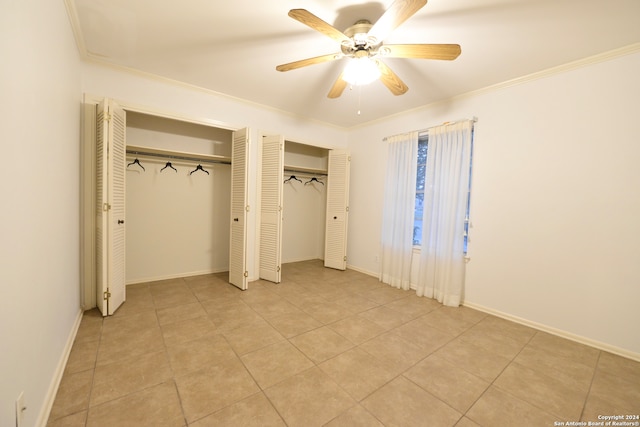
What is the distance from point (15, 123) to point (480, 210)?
A: 392 centimetres

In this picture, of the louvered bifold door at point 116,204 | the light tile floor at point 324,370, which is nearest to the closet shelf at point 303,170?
the louvered bifold door at point 116,204

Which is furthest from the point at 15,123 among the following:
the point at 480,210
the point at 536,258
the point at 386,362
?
the point at 536,258

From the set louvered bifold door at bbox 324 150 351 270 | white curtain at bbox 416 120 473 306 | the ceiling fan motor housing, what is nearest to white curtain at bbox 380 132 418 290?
white curtain at bbox 416 120 473 306

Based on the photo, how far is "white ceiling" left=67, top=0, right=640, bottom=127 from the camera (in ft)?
6.05

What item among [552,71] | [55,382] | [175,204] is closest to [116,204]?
[175,204]

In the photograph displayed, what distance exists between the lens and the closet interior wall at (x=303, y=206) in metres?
4.84

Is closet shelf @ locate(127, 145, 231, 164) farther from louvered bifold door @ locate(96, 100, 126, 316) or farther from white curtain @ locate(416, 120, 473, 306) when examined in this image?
white curtain @ locate(416, 120, 473, 306)

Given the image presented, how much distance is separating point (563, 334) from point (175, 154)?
512 cm

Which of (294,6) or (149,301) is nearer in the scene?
(294,6)

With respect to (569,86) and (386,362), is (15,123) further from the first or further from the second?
(569,86)

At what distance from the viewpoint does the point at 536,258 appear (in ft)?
8.66

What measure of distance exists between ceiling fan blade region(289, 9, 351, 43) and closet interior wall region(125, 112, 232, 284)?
272 cm

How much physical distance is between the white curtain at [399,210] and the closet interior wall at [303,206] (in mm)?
1484

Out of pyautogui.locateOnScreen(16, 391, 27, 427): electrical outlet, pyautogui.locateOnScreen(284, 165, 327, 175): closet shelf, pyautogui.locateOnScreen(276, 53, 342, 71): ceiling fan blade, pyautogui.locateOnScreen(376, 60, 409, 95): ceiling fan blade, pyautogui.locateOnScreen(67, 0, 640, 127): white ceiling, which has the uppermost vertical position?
pyautogui.locateOnScreen(67, 0, 640, 127): white ceiling
